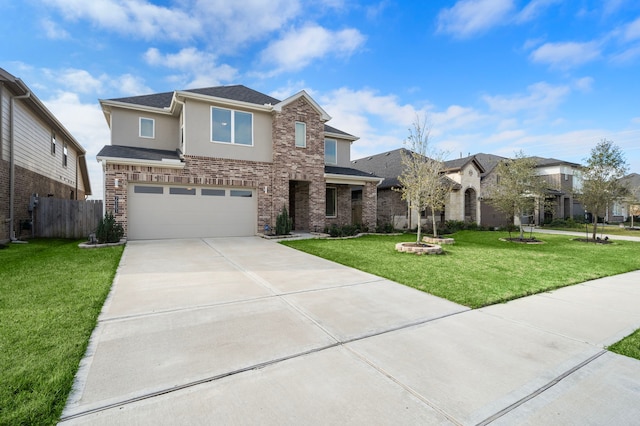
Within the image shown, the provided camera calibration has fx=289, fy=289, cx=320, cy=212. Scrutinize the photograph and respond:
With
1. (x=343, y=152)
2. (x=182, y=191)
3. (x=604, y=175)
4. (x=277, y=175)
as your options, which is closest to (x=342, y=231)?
(x=277, y=175)

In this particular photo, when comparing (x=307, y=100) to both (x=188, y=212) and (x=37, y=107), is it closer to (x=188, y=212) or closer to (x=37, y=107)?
(x=188, y=212)

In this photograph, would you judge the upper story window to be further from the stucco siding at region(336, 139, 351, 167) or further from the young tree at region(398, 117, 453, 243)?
the young tree at region(398, 117, 453, 243)

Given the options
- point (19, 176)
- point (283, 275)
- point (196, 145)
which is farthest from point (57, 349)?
point (19, 176)

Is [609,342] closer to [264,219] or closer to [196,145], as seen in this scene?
[264,219]

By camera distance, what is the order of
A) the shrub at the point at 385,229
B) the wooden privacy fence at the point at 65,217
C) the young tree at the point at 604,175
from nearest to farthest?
the wooden privacy fence at the point at 65,217 → the young tree at the point at 604,175 → the shrub at the point at 385,229

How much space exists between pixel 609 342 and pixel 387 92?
16.3 m

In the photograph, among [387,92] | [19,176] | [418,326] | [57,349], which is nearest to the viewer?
[57,349]

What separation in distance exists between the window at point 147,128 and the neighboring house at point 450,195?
1374 centimetres

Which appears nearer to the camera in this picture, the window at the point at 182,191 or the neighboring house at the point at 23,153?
the neighboring house at the point at 23,153

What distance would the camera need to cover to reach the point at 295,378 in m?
2.54

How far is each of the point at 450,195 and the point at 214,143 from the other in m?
15.9

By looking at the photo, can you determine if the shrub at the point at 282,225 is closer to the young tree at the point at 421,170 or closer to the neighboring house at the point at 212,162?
the neighboring house at the point at 212,162

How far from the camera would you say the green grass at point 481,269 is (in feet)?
17.6

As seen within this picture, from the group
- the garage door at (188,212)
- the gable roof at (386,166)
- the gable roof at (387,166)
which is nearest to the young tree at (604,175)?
the gable roof at (387,166)
